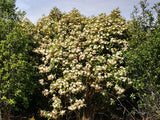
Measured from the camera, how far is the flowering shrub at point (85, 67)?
281 inches

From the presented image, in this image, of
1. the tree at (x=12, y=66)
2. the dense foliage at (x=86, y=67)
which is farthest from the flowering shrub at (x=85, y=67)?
the tree at (x=12, y=66)

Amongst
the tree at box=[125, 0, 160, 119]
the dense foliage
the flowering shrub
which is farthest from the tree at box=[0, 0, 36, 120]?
the tree at box=[125, 0, 160, 119]

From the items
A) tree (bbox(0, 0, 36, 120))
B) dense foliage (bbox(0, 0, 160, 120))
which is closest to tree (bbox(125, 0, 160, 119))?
dense foliage (bbox(0, 0, 160, 120))

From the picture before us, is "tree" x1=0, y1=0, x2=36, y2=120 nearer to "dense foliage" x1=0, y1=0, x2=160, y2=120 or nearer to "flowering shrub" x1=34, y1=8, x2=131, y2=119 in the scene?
"dense foliage" x1=0, y1=0, x2=160, y2=120

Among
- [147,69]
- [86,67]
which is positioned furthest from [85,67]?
[147,69]

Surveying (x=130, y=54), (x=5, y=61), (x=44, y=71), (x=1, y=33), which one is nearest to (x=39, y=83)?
(x=44, y=71)

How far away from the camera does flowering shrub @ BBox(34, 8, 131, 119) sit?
23.4 feet

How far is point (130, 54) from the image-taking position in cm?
719

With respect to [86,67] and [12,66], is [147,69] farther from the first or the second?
[12,66]

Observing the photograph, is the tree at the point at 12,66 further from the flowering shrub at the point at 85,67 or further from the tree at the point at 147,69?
the tree at the point at 147,69

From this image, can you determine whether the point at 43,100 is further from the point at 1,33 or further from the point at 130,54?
the point at 130,54

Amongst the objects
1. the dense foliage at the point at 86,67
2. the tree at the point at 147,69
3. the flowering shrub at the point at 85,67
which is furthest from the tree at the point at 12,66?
the tree at the point at 147,69

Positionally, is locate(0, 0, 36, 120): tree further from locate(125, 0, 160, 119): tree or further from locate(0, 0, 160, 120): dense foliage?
locate(125, 0, 160, 119): tree

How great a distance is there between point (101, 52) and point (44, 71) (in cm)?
258
